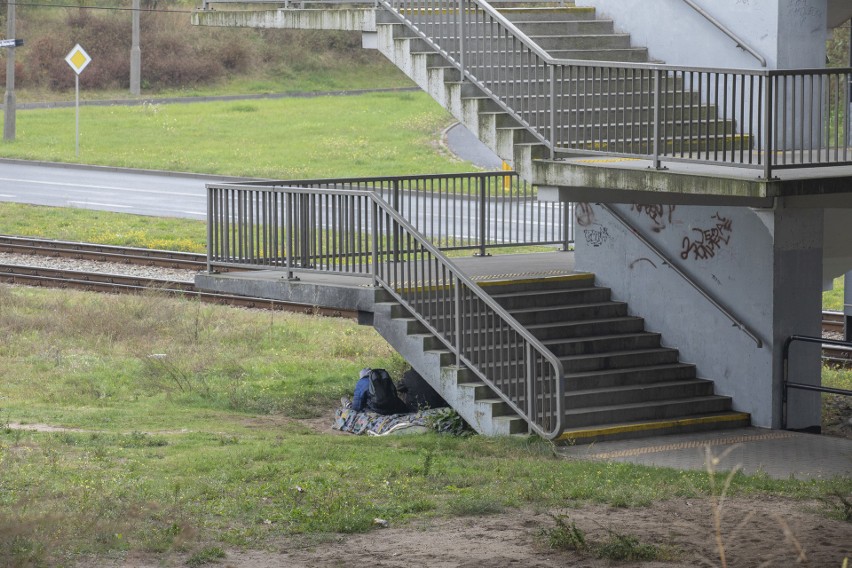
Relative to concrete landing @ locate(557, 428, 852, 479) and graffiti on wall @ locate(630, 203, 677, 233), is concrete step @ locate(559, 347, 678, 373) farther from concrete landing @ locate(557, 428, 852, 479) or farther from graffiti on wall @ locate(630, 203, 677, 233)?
graffiti on wall @ locate(630, 203, 677, 233)

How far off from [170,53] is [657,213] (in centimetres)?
5611

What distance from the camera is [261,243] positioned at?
16.6m

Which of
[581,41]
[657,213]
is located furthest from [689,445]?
[581,41]

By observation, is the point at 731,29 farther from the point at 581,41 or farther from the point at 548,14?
the point at 548,14

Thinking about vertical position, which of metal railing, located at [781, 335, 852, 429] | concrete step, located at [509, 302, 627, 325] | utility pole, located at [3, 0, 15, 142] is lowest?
metal railing, located at [781, 335, 852, 429]

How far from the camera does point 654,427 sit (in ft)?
47.6

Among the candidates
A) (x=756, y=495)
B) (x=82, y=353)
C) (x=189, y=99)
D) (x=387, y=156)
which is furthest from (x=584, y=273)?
(x=189, y=99)

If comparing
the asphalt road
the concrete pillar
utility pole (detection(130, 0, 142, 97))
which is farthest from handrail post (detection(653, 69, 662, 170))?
utility pole (detection(130, 0, 142, 97))

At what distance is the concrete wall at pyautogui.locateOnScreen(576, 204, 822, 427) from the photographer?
578 inches

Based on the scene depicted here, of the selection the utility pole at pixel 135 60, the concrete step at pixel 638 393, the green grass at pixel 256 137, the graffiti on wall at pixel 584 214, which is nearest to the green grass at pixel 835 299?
the graffiti on wall at pixel 584 214

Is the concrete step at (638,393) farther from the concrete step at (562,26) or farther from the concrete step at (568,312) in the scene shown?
the concrete step at (562,26)

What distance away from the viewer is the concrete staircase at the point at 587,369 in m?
14.3

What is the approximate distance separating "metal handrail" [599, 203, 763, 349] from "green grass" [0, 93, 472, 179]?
2362 centimetres

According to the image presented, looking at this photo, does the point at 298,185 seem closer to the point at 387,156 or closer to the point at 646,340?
the point at 646,340
